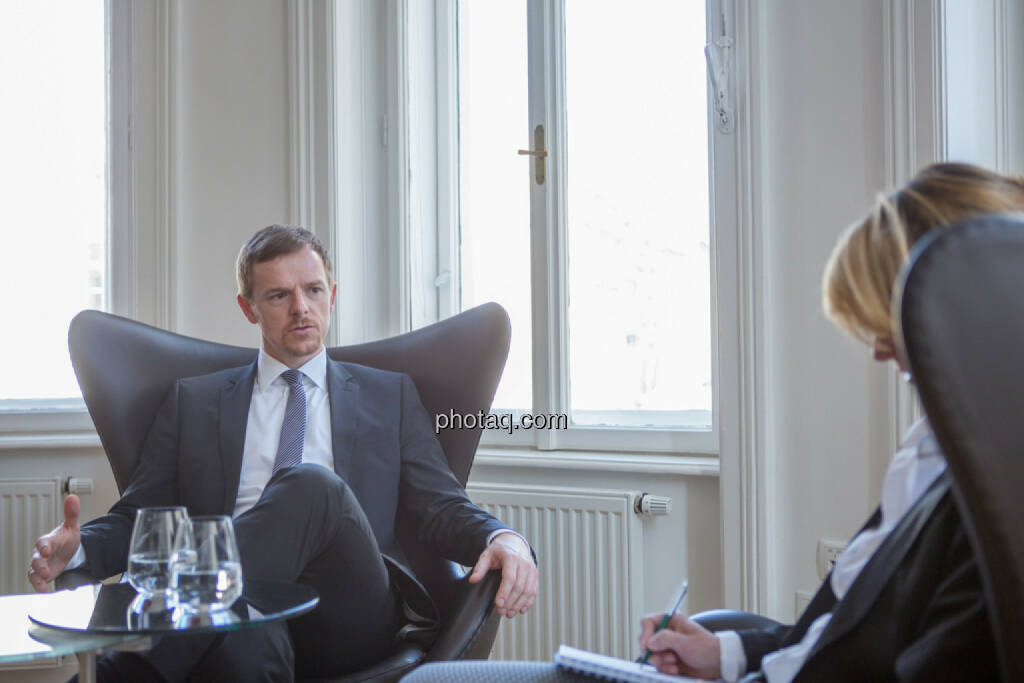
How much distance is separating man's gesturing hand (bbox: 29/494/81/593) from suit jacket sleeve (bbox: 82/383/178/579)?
0.12 m

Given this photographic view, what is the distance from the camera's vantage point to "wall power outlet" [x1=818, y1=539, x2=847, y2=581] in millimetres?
2117

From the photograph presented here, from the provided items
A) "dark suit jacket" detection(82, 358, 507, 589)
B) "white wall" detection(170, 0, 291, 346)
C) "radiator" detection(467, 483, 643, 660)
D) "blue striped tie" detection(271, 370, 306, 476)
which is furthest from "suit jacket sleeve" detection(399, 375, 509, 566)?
"white wall" detection(170, 0, 291, 346)

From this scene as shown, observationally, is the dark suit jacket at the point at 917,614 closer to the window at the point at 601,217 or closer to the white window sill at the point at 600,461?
the white window sill at the point at 600,461

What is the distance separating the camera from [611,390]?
111 inches

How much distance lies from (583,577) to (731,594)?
0.42 m

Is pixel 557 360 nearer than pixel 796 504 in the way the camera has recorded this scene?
No

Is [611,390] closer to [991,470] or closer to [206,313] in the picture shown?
[206,313]

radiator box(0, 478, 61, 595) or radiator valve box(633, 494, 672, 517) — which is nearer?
radiator valve box(633, 494, 672, 517)

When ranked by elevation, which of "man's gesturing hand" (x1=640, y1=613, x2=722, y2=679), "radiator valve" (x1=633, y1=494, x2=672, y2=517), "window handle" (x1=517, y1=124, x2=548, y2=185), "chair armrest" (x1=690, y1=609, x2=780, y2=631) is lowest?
"radiator valve" (x1=633, y1=494, x2=672, y2=517)

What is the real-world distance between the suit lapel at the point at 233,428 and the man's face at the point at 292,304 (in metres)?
0.11

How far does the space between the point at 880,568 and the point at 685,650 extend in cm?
32

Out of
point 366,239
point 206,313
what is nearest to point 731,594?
point 366,239

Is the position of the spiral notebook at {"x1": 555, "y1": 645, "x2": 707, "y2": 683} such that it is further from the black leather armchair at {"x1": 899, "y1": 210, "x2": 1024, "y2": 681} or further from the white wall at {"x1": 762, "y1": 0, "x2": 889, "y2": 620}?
the white wall at {"x1": 762, "y1": 0, "x2": 889, "y2": 620}

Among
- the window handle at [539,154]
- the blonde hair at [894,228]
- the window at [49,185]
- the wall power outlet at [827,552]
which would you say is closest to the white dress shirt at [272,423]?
the window handle at [539,154]
